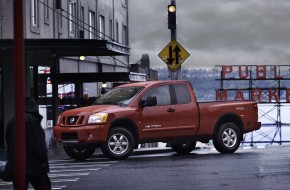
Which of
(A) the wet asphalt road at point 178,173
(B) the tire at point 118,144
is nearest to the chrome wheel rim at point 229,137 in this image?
(A) the wet asphalt road at point 178,173

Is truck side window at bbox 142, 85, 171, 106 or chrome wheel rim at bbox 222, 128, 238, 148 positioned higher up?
truck side window at bbox 142, 85, 171, 106

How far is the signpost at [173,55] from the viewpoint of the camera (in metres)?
27.6

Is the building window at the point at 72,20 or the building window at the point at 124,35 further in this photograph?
the building window at the point at 124,35

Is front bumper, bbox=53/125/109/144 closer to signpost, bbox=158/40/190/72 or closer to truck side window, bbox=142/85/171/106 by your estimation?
truck side window, bbox=142/85/171/106

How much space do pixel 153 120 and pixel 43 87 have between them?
9842mm

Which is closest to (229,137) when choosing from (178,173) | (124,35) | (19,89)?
(178,173)

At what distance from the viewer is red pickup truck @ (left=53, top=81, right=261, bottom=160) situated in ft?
61.2

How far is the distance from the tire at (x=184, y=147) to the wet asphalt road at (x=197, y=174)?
214cm

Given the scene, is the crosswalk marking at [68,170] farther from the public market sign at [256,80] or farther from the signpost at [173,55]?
the public market sign at [256,80]

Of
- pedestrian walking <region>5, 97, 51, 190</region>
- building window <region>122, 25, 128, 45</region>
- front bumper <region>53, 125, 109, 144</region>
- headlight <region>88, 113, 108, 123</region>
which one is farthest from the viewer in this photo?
building window <region>122, 25, 128, 45</region>

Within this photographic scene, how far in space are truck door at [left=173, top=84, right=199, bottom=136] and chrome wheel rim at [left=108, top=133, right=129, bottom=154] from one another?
184cm

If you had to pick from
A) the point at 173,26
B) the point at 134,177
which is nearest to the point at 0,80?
the point at 173,26

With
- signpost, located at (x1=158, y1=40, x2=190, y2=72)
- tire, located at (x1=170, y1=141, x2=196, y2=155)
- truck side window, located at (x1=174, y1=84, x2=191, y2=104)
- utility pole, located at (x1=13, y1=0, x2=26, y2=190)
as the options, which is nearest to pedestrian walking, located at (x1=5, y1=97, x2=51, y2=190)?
utility pole, located at (x1=13, y1=0, x2=26, y2=190)

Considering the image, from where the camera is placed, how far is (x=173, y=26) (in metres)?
26.8
